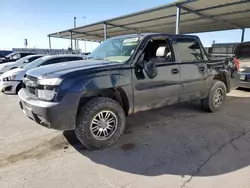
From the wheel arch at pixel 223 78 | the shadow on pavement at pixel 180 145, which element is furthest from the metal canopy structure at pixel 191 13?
the shadow on pavement at pixel 180 145

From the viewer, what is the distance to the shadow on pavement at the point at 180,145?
2.85 m

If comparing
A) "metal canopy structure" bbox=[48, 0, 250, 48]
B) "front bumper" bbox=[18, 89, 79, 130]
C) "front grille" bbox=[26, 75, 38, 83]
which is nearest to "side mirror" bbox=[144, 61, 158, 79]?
"front bumper" bbox=[18, 89, 79, 130]

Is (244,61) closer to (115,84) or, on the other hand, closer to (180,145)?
(180,145)

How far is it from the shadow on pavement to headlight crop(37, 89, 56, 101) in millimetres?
1016

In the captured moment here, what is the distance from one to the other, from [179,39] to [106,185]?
3.41 metres

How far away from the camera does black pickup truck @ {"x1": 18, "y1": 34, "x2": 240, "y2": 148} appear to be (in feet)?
9.64

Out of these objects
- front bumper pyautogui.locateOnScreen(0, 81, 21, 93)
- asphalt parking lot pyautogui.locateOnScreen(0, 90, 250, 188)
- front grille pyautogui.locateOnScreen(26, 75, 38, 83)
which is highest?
front grille pyautogui.locateOnScreen(26, 75, 38, 83)

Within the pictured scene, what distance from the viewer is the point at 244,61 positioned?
9.06 meters

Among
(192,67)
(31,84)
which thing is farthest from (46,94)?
(192,67)

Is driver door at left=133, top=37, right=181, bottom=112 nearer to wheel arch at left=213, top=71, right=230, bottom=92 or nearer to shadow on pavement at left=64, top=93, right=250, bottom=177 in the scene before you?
shadow on pavement at left=64, top=93, right=250, bottom=177

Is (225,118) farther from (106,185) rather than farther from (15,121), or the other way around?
(15,121)

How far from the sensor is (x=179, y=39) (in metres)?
4.53

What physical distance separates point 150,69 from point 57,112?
5.89 feet

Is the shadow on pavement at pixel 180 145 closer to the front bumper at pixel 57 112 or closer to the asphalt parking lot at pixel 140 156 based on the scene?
the asphalt parking lot at pixel 140 156
